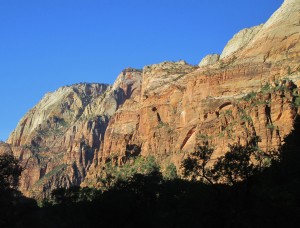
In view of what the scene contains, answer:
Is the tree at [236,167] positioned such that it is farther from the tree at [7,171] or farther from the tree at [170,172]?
the tree at [170,172]

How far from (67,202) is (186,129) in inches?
1859

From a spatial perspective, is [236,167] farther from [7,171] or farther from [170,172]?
[170,172]

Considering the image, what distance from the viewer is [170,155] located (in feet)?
540

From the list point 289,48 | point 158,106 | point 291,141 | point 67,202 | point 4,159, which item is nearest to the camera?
point 4,159

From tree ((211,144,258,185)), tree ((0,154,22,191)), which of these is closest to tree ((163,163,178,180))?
tree ((0,154,22,191))

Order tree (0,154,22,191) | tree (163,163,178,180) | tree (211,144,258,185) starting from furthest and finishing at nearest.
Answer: tree (163,163,178,180) → tree (0,154,22,191) → tree (211,144,258,185)

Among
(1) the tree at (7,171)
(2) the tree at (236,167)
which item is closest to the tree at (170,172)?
(1) the tree at (7,171)

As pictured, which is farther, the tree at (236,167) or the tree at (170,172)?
the tree at (170,172)

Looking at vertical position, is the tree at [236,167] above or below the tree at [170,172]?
below

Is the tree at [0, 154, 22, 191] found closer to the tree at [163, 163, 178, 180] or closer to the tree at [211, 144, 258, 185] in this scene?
the tree at [211, 144, 258, 185]

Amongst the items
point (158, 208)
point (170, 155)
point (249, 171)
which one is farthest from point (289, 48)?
point (249, 171)

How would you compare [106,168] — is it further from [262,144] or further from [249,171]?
[249,171]

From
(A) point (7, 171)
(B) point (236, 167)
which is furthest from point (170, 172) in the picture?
(B) point (236, 167)

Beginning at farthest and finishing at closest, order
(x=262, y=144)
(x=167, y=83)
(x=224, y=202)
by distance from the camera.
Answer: (x=167, y=83) < (x=262, y=144) < (x=224, y=202)
